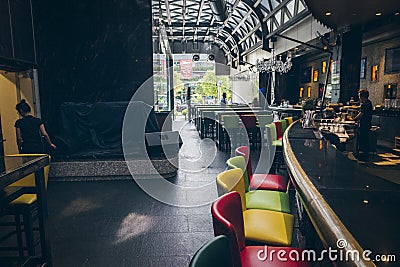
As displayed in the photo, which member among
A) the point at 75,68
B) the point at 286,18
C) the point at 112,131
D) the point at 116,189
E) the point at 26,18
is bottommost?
the point at 116,189

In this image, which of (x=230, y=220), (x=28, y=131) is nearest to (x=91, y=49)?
(x=28, y=131)

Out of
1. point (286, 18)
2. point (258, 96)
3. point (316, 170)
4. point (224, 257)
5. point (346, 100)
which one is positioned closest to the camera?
point (224, 257)

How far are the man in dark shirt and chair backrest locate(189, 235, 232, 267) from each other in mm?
4791

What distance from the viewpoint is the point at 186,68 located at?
2045 cm

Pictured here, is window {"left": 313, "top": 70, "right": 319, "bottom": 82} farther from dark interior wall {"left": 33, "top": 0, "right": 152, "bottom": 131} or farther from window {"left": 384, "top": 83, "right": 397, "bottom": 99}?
dark interior wall {"left": 33, "top": 0, "right": 152, "bottom": 131}

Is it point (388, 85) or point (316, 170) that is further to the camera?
point (388, 85)

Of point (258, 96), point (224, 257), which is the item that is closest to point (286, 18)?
point (258, 96)

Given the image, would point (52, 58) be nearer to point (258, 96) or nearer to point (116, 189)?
point (116, 189)

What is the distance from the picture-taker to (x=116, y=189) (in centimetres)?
424

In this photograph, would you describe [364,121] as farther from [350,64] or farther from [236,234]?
[236,234]

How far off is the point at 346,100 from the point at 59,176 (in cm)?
751

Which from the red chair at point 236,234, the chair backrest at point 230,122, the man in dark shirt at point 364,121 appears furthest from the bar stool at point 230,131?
the red chair at point 236,234

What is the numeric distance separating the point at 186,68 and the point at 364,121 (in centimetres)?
1599

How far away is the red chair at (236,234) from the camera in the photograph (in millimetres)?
1097
